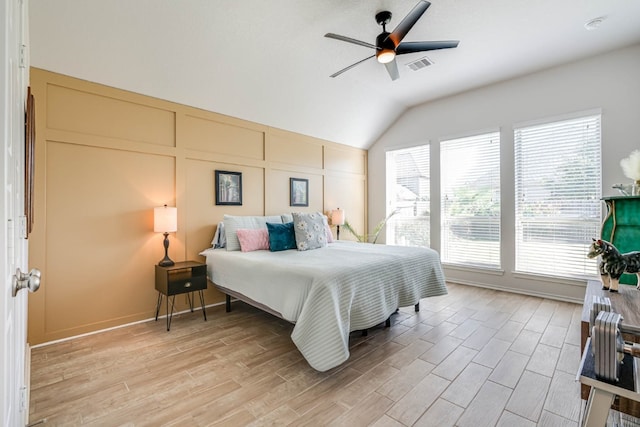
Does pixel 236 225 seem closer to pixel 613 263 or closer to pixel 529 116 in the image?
pixel 613 263

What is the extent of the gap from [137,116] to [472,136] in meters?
4.79

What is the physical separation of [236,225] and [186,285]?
0.94 meters

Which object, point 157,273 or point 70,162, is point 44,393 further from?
point 70,162

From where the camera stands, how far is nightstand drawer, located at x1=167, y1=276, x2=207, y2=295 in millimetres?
3097

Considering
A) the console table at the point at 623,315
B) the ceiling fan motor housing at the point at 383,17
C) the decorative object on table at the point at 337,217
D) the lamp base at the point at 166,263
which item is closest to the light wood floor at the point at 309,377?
the console table at the point at 623,315

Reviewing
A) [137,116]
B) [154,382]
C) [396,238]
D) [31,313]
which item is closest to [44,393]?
[154,382]

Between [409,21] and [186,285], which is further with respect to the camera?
[186,285]

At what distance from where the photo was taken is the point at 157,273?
3.29 metres

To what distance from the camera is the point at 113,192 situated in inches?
125

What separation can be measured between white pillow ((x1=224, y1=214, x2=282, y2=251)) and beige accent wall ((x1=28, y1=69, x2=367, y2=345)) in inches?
13.1

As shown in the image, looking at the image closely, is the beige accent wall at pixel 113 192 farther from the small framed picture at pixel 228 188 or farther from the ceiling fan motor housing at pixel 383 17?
the ceiling fan motor housing at pixel 383 17

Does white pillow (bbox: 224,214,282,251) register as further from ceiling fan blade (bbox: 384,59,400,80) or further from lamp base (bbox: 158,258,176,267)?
ceiling fan blade (bbox: 384,59,400,80)

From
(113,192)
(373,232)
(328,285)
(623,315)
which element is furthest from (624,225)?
(113,192)

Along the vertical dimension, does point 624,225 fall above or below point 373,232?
above
